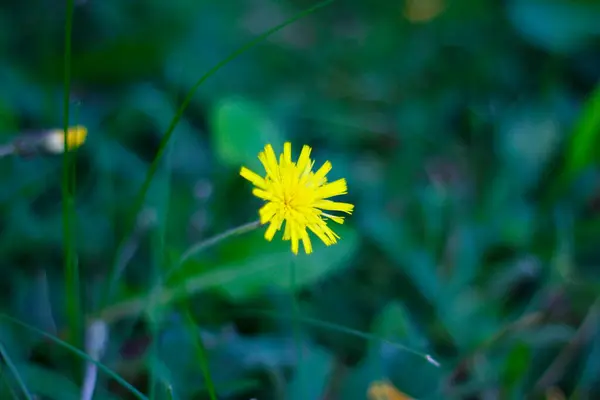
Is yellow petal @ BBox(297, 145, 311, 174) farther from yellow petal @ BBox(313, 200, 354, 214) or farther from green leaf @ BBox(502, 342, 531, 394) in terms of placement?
green leaf @ BBox(502, 342, 531, 394)

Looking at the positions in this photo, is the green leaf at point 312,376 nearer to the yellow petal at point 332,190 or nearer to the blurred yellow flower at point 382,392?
the blurred yellow flower at point 382,392

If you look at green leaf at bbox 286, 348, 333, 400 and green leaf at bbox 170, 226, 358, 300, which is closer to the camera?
green leaf at bbox 286, 348, 333, 400

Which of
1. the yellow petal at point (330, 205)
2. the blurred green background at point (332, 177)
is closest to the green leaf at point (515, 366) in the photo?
the blurred green background at point (332, 177)

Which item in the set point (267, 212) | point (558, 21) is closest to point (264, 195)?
point (267, 212)

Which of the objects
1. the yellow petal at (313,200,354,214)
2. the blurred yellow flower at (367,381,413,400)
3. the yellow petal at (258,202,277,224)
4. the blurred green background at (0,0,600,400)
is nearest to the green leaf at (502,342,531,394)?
the blurred green background at (0,0,600,400)

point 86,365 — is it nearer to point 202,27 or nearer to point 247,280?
point 247,280

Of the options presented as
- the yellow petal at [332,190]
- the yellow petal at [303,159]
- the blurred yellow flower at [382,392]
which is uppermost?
the yellow petal at [303,159]

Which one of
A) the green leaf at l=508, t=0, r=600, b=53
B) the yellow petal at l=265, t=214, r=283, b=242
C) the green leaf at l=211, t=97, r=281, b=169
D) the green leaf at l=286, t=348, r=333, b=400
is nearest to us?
the yellow petal at l=265, t=214, r=283, b=242

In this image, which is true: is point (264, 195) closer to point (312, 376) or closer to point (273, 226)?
point (273, 226)
